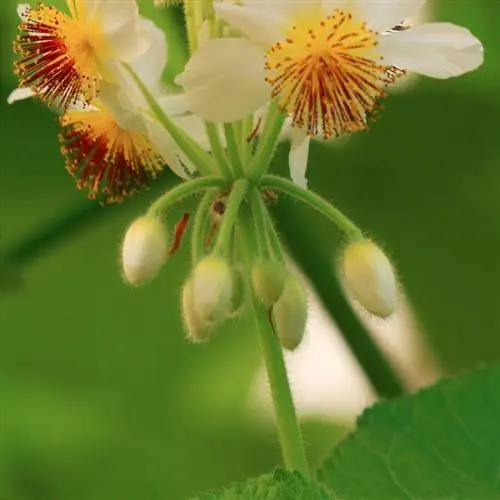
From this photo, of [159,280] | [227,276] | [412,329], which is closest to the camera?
[227,276]

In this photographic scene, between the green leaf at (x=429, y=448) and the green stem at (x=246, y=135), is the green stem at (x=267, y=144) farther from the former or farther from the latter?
the green leaf at (x=429, y=448)

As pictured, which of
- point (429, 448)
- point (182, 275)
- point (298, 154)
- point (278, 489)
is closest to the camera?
point (278, 489)

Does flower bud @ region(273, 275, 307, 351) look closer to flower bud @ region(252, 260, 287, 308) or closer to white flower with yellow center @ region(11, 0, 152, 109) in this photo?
flower bud @ region(252, 260, 287, 308)

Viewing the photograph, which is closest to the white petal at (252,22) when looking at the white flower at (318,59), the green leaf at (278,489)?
the white flower at (318,59)

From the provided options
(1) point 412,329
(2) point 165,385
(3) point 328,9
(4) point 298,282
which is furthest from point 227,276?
(2) point 165,385

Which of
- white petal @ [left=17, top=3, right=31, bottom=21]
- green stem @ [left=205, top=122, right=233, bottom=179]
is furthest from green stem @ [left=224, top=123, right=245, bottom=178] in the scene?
white petal @ [left=17, top=3, right=31, bottom=21]

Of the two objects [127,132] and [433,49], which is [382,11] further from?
[127,132]

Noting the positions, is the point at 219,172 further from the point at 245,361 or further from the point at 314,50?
the point at 245,361

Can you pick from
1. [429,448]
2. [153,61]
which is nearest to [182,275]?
[429,448]
